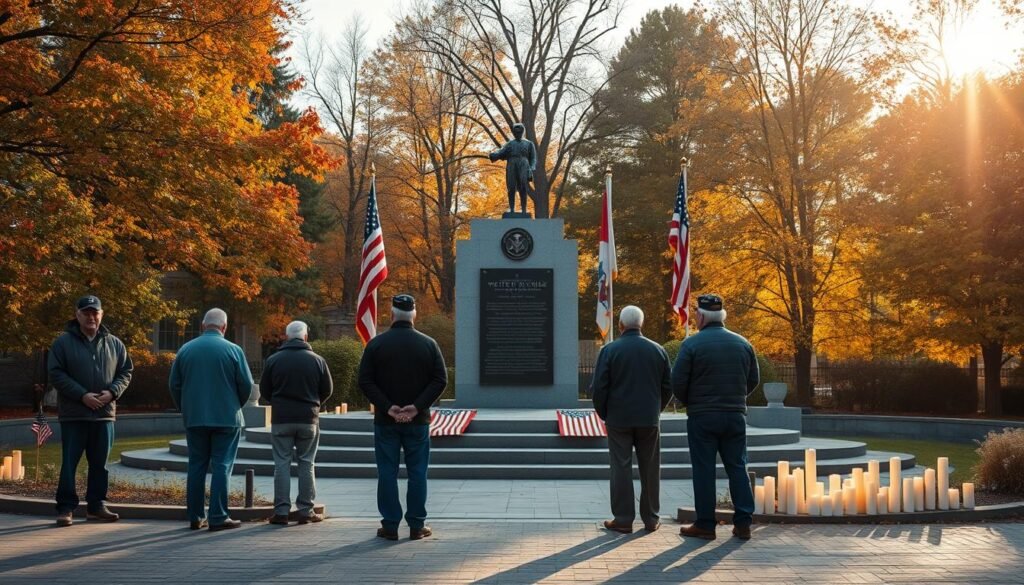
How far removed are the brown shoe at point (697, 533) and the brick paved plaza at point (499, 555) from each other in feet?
0.47

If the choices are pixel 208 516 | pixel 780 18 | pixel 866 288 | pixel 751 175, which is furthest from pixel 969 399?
pixel 208 516

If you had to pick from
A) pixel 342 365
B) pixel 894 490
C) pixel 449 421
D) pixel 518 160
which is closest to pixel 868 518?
pixel 894 490

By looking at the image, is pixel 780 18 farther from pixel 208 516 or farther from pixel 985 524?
pixel 208 516

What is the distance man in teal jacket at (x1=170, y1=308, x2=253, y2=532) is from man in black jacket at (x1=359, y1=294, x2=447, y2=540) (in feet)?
3.94

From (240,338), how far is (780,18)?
24869 millimetres

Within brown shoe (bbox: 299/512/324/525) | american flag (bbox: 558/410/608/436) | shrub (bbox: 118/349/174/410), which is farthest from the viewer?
shrub (bbox: 118/349/174/410)

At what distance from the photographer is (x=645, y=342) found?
9023 mm

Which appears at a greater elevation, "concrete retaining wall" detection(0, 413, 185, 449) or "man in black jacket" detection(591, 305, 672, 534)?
"man in black jacket" detection(591, 305, 672, 534)

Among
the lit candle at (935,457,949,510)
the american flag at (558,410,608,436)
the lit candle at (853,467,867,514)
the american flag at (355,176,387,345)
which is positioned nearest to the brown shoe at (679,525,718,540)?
the lit candle at (853,467,867,514)

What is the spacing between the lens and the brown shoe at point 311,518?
369 inches

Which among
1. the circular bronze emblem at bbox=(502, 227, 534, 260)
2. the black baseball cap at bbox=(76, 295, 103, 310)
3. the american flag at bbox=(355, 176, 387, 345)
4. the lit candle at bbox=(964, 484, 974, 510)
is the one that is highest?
the circular bronze emblem at bbox=(502, 227, 534, 260)

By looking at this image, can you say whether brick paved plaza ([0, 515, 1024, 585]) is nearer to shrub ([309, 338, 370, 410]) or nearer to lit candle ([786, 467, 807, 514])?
lit candle ([786, 467, 807, 514])

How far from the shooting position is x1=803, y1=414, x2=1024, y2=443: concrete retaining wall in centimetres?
2255

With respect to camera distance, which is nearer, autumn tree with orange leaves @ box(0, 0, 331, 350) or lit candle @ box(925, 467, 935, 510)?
lit candle @ box(925, 467, 935, 510)
